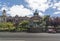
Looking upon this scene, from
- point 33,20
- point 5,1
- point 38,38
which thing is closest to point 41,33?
point 38,38

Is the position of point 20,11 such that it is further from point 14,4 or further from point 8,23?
point 8,23

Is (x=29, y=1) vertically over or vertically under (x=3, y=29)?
over

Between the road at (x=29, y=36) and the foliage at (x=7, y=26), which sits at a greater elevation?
the foliage at (x=7, y=26)

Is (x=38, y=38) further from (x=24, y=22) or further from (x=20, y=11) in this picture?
(x=20, y=11)

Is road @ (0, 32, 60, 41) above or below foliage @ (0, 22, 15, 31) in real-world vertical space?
below

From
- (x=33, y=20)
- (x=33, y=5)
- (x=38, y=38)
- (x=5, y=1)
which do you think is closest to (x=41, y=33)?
(x=38, y=38)

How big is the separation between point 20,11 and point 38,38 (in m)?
0.81

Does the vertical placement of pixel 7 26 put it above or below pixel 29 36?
above

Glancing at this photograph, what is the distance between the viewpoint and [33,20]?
267 centimetres

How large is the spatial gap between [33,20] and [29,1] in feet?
1.65

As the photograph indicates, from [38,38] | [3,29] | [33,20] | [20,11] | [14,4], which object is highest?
[14,4]

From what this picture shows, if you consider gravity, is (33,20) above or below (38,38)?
above

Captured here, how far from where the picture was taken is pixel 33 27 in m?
2.77

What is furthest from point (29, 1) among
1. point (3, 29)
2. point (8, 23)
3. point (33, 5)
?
point (3, 29)
